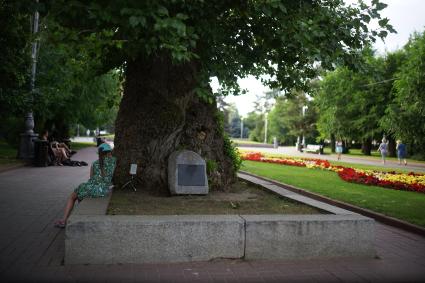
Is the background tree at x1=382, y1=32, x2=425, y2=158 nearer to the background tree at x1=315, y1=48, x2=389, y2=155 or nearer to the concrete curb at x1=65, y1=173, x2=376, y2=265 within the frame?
the background tree at x1=315, y1=48, x2=389, y2=155

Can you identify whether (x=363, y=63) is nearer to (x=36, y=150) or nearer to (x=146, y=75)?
(x=146, y=75)

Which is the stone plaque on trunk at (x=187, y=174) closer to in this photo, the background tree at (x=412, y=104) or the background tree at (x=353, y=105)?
the background tree at (x=412, y=104)

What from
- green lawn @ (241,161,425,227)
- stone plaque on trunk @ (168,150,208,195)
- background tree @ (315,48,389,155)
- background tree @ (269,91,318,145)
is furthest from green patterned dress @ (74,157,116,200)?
background tree @ (269,91,318,145)

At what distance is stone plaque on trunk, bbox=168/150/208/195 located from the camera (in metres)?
7.88

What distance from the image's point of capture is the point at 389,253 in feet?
21.2

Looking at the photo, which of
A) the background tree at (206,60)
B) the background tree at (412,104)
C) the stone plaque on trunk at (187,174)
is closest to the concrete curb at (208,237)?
the stone plaque on trunk at (187,174)

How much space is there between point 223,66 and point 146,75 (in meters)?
1.66

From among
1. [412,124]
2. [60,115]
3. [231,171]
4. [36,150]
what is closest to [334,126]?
[412,124]

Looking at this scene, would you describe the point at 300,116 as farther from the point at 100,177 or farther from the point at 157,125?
the point at 100,177

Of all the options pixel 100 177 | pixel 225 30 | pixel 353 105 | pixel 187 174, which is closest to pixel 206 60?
pixel 225 30

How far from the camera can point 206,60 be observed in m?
8.27

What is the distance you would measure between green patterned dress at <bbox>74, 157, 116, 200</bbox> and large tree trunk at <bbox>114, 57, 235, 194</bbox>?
133 centimetres

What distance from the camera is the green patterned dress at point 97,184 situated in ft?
22.9

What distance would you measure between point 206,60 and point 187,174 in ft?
7.18
